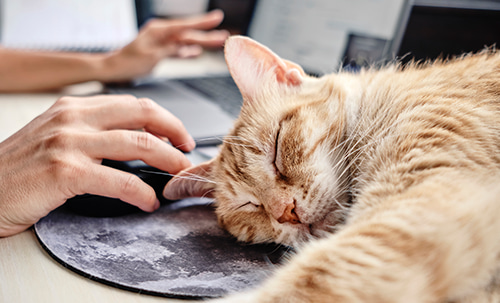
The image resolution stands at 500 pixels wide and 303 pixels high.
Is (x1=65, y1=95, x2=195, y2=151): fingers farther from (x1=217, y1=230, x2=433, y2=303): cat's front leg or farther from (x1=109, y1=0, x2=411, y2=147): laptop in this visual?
(x1=217, y1=230, x2=433, y2=303): cat's front leg

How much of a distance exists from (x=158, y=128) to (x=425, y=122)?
601 millimetres

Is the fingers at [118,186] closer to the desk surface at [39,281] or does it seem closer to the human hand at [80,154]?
the human hand at [80,154]

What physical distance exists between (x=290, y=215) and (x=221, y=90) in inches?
38.3

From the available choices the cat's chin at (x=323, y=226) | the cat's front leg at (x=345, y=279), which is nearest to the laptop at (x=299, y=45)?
the cat's chin at (x=323, y=226)

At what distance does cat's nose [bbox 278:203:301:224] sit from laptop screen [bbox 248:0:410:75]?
810 mm

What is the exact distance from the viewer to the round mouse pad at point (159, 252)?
0.64 metres

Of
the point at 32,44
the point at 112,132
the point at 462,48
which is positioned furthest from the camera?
the point at 32,44

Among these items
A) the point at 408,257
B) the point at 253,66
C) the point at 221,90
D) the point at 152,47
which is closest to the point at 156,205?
the point at 253,66

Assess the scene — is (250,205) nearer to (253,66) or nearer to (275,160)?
(275,160)

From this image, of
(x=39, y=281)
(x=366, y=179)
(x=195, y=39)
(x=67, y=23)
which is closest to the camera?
(x=39, y=281)

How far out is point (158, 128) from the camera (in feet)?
3.21

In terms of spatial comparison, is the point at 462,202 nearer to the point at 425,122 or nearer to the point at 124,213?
the point at 425,122

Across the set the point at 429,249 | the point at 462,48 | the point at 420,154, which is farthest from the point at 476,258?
the point at 462,48

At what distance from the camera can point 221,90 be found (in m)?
1.69
